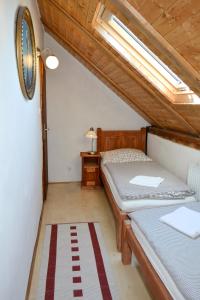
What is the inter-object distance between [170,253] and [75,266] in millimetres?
972

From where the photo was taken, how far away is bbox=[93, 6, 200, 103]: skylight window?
7.20 feet

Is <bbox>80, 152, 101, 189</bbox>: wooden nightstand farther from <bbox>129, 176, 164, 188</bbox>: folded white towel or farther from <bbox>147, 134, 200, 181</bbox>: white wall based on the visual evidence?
<bbox>129, 176, 164, 188</bbox>: folded white towel

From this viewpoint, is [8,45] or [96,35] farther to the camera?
[96,35]

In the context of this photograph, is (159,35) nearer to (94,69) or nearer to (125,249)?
(125,249)

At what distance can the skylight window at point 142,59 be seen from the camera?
2.19 meters

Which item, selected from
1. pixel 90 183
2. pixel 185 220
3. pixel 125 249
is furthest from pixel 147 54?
pixel 90 183

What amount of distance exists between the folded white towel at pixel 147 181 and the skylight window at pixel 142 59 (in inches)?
34.2

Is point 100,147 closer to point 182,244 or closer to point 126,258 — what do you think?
point 126,258

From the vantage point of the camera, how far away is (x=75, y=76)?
398cm

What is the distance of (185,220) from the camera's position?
1.92 meters

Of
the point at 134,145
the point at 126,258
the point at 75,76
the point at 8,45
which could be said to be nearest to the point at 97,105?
the point at 75,76

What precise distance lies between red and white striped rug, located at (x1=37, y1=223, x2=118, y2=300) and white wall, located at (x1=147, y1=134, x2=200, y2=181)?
126cm

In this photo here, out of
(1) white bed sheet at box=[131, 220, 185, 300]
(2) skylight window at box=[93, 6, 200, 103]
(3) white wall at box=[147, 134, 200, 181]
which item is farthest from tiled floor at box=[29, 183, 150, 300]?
(2) skylight window at box=[93, 6, 200, 103]

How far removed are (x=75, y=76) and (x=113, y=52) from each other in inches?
67.8
